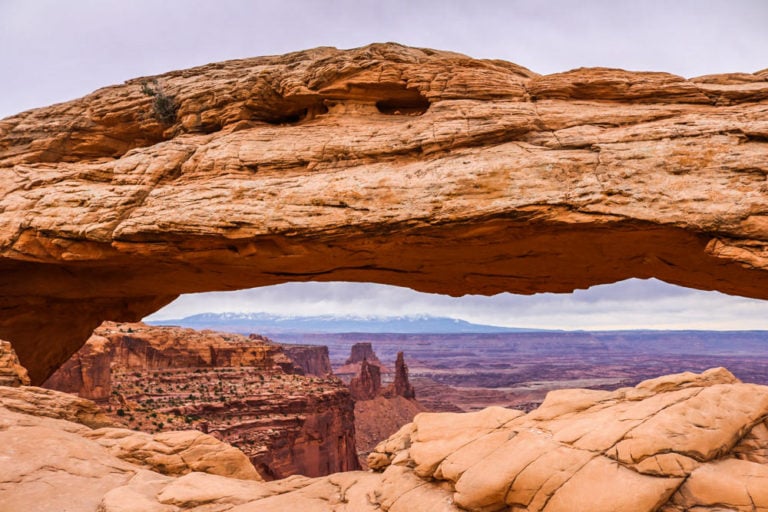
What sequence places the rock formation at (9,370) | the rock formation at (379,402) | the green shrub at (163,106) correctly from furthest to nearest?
the rock formation at (379,402) < the green shrub at (163,106) < the rock formation at (9,370)

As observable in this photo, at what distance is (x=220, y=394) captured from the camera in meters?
41.9

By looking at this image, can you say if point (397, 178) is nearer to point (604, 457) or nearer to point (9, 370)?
point (604, 457)

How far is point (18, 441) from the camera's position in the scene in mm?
9930

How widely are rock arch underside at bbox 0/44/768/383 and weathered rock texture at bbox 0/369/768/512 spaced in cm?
362

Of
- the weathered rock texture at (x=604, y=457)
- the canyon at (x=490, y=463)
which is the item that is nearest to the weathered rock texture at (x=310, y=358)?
the canyon at (x=490, y=463)

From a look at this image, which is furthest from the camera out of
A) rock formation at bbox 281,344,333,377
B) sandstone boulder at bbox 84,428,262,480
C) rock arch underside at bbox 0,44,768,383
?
rock formation at bbox 281,344,333,377

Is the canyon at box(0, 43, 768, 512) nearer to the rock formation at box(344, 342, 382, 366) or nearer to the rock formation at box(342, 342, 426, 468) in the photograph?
the rock formation at box(342, 342, 426, 468)

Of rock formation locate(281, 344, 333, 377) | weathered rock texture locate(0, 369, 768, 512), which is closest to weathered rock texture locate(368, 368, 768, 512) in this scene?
weathered rock texture locate(0, 369, 768, 512)

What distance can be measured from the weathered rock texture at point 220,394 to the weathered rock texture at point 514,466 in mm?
23052

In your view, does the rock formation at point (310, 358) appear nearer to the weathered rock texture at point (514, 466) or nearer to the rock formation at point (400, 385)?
the rock formation at point (400, 385)

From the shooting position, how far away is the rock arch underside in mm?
10492

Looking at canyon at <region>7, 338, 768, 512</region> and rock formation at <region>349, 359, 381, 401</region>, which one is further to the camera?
rock formation at <region>349, 359, 381, 401</region>

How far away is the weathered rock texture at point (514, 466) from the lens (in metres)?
6.36

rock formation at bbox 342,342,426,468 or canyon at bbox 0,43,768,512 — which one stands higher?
canyon at bbox 0,43,768,512
